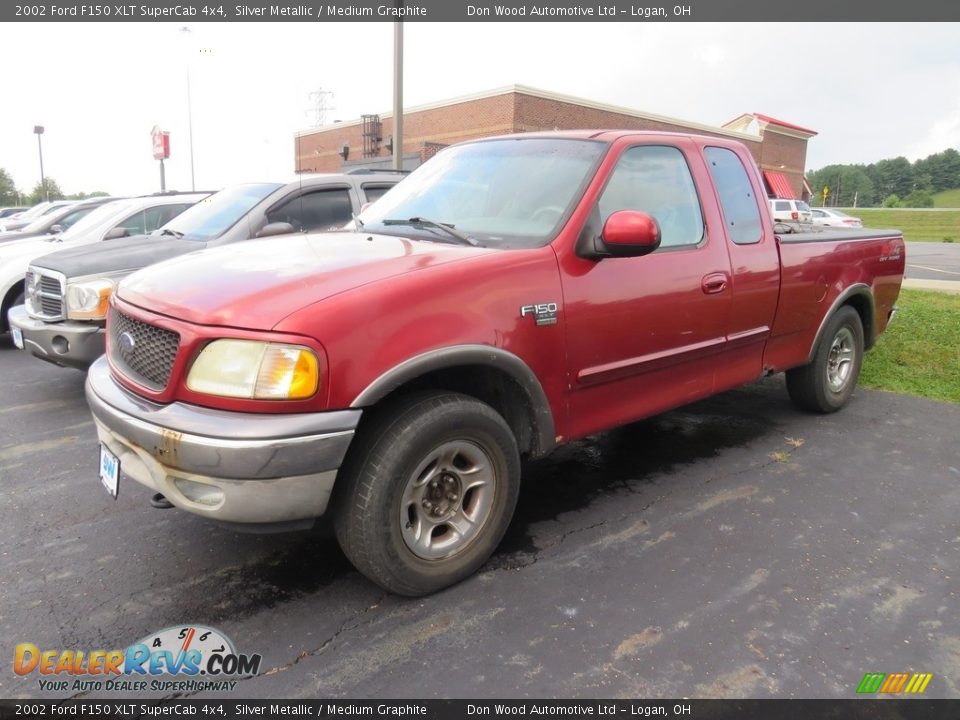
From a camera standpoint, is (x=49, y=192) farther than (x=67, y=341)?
Yes

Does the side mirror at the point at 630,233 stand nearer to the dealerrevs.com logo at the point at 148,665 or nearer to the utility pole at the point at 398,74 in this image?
the dealerrevs.com logo at the point at 148,665

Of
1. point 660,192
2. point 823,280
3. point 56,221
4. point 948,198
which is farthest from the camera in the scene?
point 948,198

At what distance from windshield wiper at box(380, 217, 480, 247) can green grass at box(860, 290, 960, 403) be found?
479 centimetres

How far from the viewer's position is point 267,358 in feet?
7.93

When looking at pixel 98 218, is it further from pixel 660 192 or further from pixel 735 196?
pixel 735 196

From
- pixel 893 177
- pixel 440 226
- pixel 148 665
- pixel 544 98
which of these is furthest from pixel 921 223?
pixel 893 177

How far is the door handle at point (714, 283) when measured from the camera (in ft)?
12.7

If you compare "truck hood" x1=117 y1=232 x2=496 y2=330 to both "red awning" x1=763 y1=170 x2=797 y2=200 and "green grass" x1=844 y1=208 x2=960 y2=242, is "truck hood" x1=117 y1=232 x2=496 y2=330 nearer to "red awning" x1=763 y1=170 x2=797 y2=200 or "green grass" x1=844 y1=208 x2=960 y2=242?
"red awning" x1=763 y1=170 x2=797 y2=200

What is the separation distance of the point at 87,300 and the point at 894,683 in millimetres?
5327

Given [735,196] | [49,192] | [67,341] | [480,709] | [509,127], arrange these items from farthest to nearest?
[49,192] < [509,127] < [67,341] < [735,196] < [480,709]

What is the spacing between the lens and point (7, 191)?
71.2 meters

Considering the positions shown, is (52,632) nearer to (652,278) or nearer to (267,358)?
(267,358)

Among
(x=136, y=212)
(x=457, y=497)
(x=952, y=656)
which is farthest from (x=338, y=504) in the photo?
(x=136, y=212)

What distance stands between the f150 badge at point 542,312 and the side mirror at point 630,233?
397 mm
